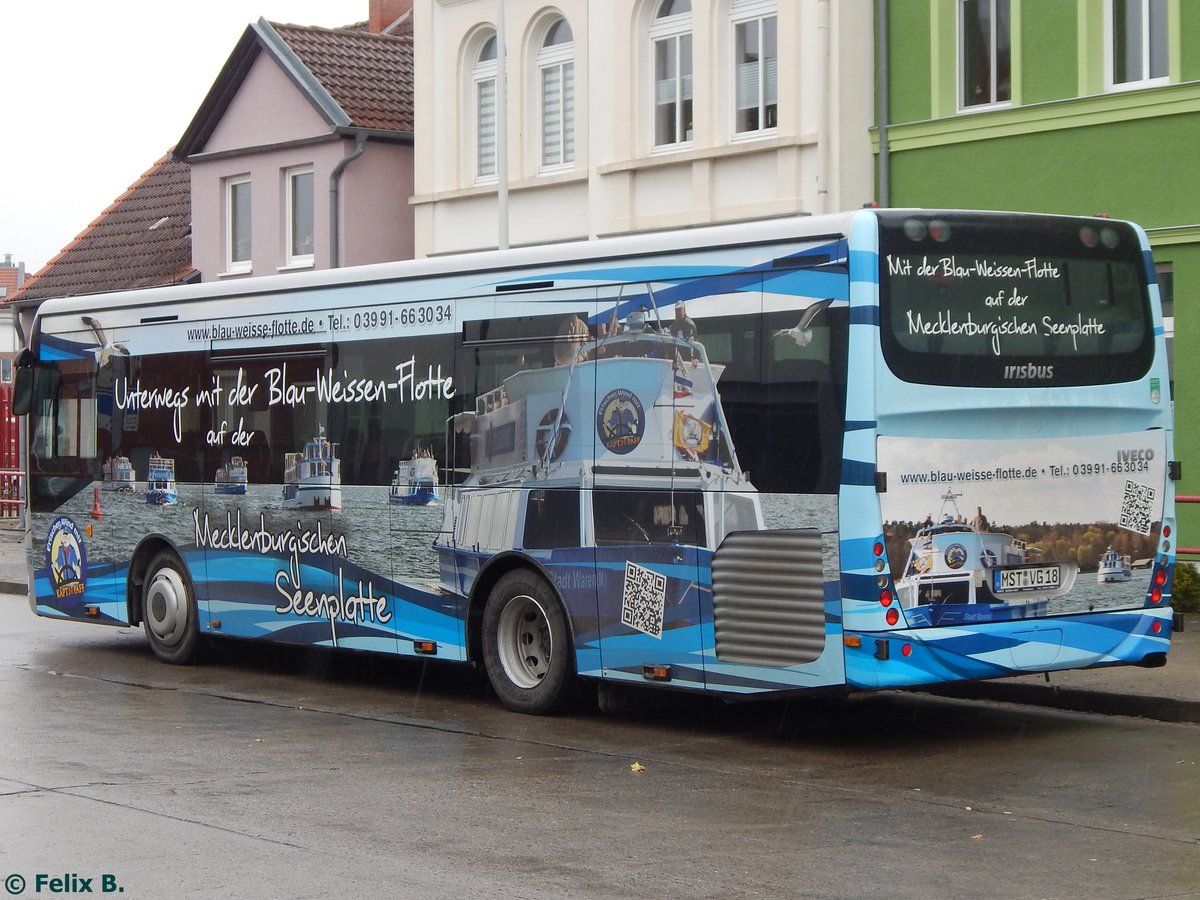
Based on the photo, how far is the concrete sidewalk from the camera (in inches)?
475

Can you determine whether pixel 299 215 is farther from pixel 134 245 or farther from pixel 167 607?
pixel 167 607

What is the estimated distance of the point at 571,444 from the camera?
11898mm

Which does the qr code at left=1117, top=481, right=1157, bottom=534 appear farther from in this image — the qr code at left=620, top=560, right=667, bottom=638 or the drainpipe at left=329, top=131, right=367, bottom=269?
the drainpipe at left=329, top=131, right=367, bottom=269

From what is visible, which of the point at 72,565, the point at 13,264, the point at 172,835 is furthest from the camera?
the point at 13,264

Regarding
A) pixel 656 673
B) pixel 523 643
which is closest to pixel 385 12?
pixel 523 643

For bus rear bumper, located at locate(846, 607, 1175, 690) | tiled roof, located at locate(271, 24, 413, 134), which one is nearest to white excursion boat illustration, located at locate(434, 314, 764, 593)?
bus rear bumper, located at locate(846, 607, 1175, 690)

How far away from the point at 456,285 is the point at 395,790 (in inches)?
172

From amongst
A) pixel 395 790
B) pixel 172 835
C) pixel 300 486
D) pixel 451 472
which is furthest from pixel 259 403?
pixel 172 835

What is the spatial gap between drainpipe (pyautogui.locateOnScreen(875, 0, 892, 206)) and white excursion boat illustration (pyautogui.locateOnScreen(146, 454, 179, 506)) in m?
9.58

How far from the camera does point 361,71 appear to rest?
31359mm

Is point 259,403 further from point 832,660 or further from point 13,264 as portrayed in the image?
point 13,264

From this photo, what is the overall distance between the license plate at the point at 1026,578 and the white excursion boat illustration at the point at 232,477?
628 cm

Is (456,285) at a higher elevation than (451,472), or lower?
higher

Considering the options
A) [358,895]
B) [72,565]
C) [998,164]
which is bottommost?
[358,895]
